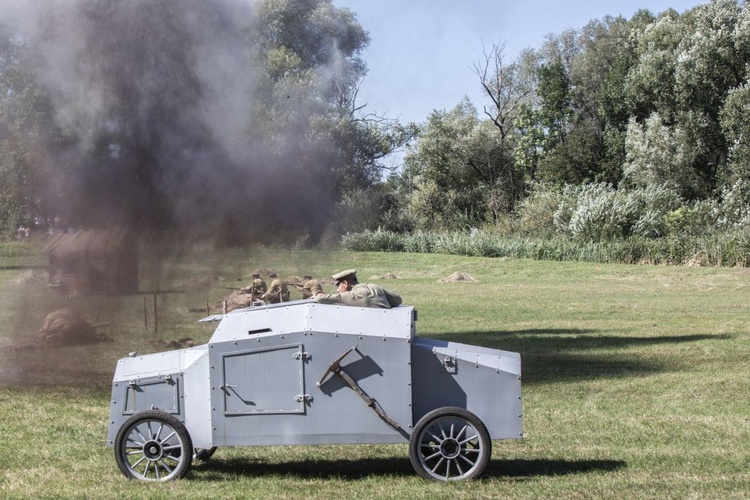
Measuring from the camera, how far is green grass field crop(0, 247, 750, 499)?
8.43 metres

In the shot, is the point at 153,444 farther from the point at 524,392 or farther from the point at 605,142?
the point at 605,142

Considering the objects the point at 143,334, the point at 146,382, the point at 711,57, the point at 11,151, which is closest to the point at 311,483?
the point at 146,382

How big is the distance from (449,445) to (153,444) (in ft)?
7.84

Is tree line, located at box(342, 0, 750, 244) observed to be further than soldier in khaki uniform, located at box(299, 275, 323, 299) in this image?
Yes

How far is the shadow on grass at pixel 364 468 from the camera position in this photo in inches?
350

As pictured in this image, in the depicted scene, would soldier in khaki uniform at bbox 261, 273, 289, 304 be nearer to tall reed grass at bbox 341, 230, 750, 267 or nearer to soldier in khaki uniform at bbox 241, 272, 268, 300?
soldier in khaki uniform at bbox 241, 272, 268, 300

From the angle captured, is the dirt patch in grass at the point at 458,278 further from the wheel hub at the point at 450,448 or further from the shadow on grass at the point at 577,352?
the wheel hub at the point at 450,448

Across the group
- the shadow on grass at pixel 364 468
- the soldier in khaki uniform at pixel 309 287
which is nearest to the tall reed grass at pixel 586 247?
the soldier in khaki uniform at pixel 309 287

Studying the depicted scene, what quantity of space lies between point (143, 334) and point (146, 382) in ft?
30.7

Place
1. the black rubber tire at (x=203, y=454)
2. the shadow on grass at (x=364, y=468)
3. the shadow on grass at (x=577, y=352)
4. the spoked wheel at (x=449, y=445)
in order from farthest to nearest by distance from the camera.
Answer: the shadow on grass at (x=577, y=352), the black rubber tire at (x=203, y=454), the shadow on grass at (x=364, y=468), the spoked wheel at (x=449, y=445)

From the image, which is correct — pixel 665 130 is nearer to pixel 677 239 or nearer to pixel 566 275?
pixel 677 239

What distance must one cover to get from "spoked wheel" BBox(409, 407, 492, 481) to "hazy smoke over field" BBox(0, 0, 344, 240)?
561 centimetres

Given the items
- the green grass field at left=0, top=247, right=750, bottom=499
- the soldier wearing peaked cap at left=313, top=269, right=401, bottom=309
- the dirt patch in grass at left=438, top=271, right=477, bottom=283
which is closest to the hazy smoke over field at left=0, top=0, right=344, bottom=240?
the green grass field at left=0, top=247, right=750, bottom=499

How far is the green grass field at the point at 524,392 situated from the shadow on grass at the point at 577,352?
0.12 feet
